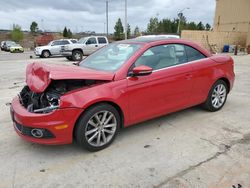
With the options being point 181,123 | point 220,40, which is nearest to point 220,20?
point 220,40

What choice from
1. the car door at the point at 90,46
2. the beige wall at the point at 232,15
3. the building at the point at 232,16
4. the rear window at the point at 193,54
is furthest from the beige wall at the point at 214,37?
the rear window at the point at 193,54

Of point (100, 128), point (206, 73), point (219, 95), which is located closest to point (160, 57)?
point (206, 73)

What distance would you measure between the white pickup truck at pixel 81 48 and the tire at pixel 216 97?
14.7m

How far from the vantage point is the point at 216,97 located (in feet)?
16.9

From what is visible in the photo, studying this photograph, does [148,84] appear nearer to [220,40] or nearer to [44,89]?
[44,89]

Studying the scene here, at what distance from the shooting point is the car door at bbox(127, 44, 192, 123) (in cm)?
388

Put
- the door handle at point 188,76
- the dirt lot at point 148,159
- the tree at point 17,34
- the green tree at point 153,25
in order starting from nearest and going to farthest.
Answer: the dirt lot at point 148,159 < the door handle at point 188,76 < the green tree at point 153,25 < the tree at point 17,34

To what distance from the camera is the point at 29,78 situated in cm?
380

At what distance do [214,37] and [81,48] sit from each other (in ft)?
50.5

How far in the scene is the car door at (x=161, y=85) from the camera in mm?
3875

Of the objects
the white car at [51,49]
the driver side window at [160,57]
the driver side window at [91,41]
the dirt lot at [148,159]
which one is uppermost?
the driver side window at [91,41]

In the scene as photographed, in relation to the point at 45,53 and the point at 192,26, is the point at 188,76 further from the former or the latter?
the point at 192,26

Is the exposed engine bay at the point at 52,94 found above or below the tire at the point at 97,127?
above

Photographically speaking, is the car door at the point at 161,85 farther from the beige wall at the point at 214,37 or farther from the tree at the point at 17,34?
the tree at the point at 17,34
